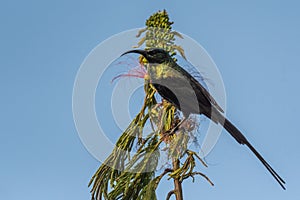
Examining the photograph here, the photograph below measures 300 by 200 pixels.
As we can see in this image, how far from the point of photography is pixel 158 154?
530 cm

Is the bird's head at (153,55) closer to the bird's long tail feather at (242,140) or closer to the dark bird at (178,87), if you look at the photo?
the dark bird at (178,87)

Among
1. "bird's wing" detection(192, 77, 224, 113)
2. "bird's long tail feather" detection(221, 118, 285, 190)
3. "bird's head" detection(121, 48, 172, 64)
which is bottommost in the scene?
"bird's long tail feather" detection(221, 118, 285, 190)

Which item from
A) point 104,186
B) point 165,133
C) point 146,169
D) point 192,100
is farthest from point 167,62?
point 104,186

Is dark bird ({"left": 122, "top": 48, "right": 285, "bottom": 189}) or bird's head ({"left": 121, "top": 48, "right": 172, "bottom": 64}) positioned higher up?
bird's head ({"left": 121, "top": 48, "right": 172, "bottom": 64})

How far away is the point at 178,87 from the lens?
4.95 metres

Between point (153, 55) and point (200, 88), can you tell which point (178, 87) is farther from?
point (153, 55)

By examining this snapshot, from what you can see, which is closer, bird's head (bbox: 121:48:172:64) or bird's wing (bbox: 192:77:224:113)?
bird's wing (bbox: 192:77:224:113)

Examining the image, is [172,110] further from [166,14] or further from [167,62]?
[166,14]

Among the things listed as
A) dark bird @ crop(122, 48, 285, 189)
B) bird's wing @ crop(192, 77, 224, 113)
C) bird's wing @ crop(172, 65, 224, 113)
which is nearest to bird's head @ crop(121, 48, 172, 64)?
dark bird @ crop(122, 48, 285, 189)

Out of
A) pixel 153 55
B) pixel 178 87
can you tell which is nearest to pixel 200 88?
pixel 178 87

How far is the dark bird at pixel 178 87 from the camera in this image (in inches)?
195

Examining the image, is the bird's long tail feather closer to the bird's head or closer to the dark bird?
the dark bird

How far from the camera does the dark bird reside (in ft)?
16.2

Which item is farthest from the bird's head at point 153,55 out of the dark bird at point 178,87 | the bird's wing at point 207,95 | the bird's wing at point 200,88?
the bird's wing at point 207,95
